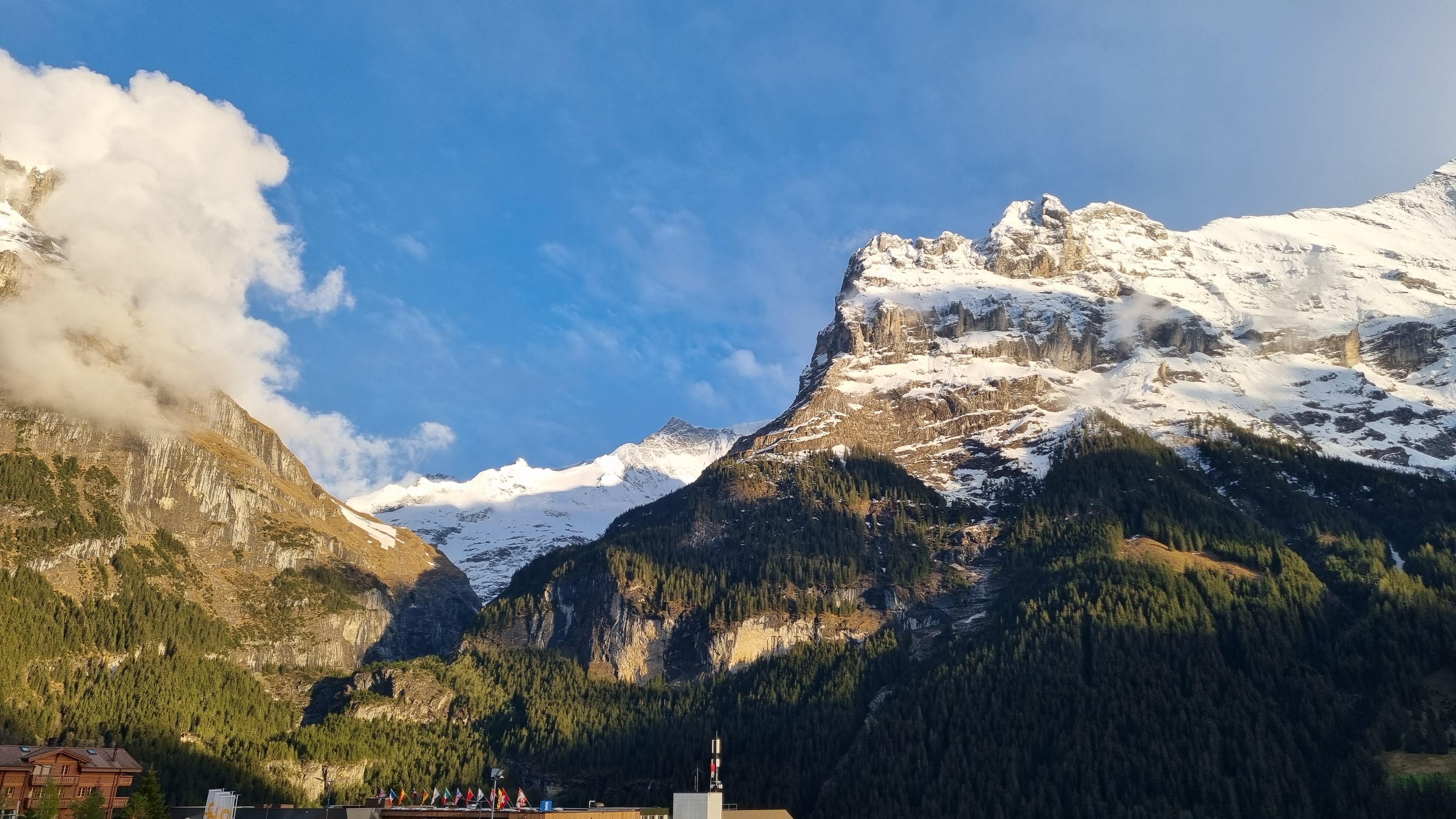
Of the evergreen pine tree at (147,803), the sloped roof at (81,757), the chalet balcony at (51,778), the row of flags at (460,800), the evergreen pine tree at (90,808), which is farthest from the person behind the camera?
the row of flags at (460,800)

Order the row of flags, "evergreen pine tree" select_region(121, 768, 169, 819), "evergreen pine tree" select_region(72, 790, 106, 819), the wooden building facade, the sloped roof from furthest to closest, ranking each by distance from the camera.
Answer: the row of flags, the sloped roof, the wooden building facade, "evergreen pine tree" select_region(72, 790, 106, 819), "evergreen pine tree" select_region(121, 768, 169, 819)

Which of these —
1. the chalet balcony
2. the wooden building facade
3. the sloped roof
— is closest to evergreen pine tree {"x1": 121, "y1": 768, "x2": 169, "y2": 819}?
the wooden building facade

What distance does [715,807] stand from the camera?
5802 inches

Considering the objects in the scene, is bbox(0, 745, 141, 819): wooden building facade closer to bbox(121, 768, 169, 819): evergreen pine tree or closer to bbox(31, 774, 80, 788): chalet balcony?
bbox(31, 774, 80, 788): chalet balcony

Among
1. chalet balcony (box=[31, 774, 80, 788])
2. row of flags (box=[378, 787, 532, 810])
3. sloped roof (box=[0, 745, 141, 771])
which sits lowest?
row of flags (box=[378, 787, 532, 810])

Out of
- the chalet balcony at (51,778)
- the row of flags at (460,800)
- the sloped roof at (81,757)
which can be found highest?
the sloped roof at (81,757)

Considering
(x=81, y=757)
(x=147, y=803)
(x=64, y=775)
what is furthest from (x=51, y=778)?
(x=147, y=803)

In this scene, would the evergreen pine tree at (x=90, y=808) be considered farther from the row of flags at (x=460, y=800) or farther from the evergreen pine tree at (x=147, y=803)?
the row of flags at (x=460, y=800)

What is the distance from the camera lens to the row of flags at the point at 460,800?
14562 centimetres

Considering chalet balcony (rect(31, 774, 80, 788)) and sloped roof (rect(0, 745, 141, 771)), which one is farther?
chalet balcony (rect(31, 774, 80, 788))

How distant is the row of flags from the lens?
146m

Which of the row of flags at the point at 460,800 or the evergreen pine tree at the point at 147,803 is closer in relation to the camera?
the evergreen pine tree at the point at 147,803

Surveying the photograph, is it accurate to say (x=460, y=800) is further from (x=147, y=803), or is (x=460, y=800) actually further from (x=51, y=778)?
(x=51, y=778)

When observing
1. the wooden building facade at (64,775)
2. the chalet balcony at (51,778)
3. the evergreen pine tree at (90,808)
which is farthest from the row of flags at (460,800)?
the chalet balcony at (51,778)
